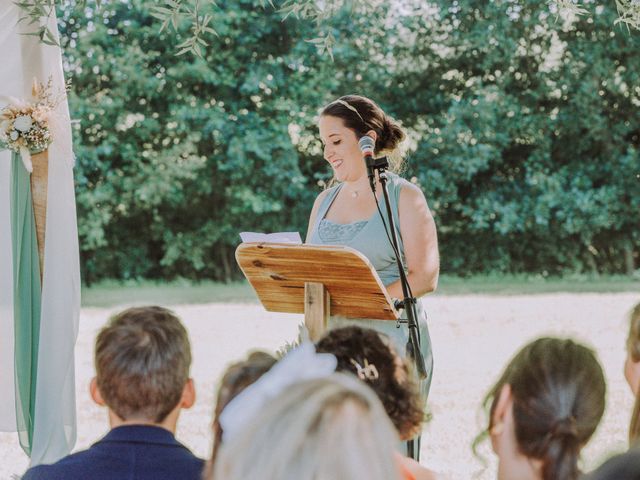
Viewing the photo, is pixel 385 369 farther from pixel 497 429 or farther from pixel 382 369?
pixel 497 429

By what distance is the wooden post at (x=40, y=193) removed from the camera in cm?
422

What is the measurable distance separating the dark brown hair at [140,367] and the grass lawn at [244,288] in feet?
35.3

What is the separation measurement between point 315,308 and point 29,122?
1.97 meters

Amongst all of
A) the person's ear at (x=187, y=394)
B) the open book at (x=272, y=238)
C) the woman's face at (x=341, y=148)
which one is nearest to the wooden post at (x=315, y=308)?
the open book at (x=272, y=238)

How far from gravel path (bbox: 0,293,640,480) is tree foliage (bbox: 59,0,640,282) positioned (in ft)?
9.13

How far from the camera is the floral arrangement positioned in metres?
4.03

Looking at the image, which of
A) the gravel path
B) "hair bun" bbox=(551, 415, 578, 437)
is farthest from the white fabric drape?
"hair bun" bbox=(551, 415, 578, 437)

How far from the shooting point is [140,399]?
213 cm

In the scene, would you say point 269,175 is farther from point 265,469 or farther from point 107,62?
point 265,469

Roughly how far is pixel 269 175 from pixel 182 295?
2.82 metres

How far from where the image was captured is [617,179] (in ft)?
49.8

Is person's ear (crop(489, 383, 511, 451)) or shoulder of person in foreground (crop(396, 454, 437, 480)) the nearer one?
person's ear (crop(489, 383, 511, 451))

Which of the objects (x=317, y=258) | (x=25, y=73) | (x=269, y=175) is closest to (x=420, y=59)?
(x=269, y=175)

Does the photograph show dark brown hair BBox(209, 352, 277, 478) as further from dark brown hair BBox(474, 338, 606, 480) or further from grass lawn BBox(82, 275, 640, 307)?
grass lawn BBox(82, 275, 640, 307)
